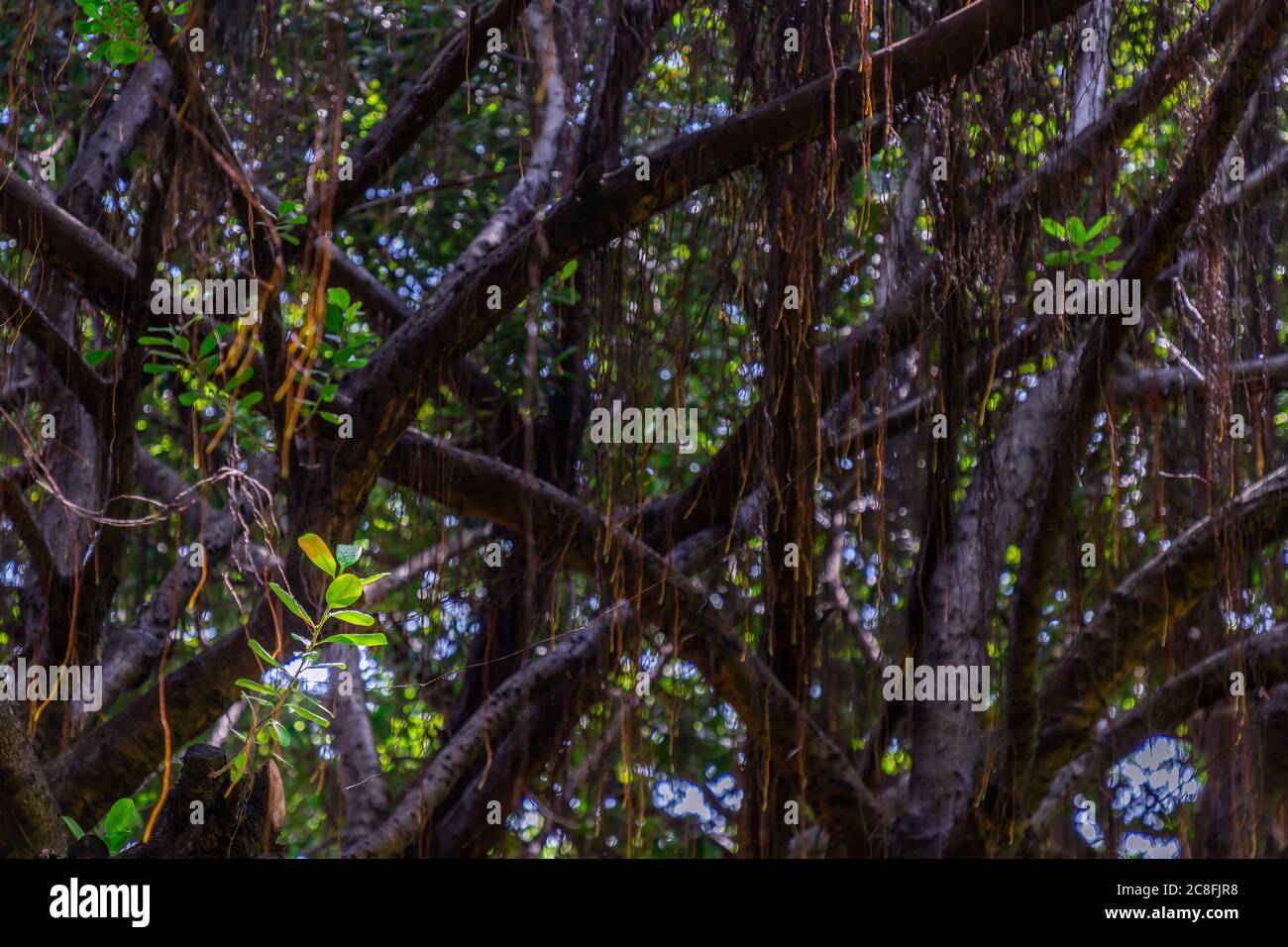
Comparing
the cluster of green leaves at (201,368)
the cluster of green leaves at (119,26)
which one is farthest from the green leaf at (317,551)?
the cluster of green leaves at (119,26)

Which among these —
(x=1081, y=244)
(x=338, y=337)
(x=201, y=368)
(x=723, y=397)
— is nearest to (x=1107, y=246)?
(x=1081, y=244)

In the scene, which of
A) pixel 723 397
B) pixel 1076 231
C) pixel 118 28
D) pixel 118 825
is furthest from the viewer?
pixel 723 397

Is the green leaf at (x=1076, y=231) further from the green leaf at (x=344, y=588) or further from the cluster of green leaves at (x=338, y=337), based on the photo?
the green leaf at (x=344, y=588)

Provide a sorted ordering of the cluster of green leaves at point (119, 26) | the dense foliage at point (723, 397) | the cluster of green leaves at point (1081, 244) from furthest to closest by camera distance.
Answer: the cluster of green leaves at point (1081, 244) → the dense foliage at point (723, 397) → the cluster of green leaves at point (119, 26)

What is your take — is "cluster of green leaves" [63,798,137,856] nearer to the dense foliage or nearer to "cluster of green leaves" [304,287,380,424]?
the dense foliage

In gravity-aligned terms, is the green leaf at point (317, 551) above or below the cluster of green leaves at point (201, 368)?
below

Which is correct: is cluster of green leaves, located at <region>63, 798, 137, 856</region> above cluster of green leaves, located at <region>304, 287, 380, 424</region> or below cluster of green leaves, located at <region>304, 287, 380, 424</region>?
below

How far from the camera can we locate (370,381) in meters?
3.18

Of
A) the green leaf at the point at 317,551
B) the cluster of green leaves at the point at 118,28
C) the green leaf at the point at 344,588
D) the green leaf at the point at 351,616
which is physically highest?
the cluster of green leaves at the point at 118,28

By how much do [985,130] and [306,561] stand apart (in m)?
1.79

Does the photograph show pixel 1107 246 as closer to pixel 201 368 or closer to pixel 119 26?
pixel 201 368

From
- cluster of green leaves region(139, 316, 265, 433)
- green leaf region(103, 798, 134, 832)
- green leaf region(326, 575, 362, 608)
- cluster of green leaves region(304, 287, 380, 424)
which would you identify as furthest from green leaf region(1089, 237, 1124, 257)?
green leaf region(103, 798, 134, 832)

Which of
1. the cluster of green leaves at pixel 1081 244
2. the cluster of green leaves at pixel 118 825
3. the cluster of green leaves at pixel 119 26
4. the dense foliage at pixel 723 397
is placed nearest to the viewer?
the cluster of green leaves at pixel 118 825

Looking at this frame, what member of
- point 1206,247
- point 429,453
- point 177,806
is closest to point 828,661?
point 429,453
